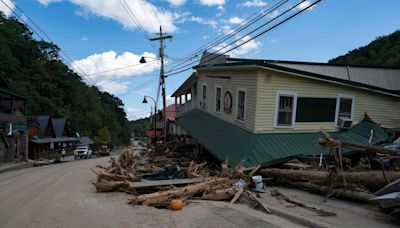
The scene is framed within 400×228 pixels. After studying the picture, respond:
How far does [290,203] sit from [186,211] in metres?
2.86

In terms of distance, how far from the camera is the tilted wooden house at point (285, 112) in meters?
15.0

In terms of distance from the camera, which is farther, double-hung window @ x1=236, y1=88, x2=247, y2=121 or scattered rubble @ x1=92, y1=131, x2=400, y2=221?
double-hung window @ x1=236, y1=88, x2=247, y2=121

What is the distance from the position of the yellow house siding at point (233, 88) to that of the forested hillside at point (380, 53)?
17171 mm

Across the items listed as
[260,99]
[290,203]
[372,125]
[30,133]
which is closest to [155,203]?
[290,203]

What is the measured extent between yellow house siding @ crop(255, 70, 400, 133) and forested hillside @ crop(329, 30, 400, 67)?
13.8 m

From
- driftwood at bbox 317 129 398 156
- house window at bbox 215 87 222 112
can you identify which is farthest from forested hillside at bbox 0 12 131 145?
driftwood at bbox 317 129 398 156

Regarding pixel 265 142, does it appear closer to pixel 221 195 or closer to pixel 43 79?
pixel 221 195

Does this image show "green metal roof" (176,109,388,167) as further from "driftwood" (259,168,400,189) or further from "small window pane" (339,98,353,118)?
"driftwood" (259,168,400,189)

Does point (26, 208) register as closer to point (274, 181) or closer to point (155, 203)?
point (155, 203)

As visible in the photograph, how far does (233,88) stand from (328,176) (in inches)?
341

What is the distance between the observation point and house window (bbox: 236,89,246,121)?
17.0 metres

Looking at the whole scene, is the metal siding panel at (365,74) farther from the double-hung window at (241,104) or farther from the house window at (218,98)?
the double-hung window at (241,104)

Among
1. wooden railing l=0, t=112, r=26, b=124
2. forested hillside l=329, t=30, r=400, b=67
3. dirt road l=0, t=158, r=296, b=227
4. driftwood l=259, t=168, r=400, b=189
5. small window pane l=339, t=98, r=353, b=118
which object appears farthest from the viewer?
forested hillside l=329, t=30, r=400, b=67

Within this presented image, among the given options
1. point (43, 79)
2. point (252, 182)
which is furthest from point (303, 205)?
point (43, 79)
